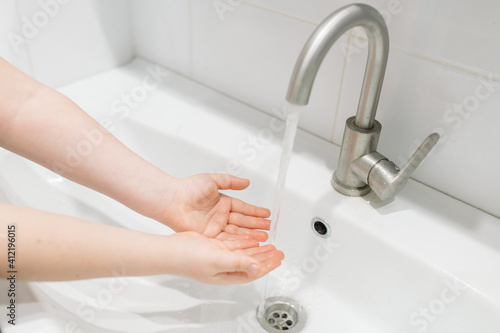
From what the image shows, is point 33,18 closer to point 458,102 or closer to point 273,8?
point 273,8

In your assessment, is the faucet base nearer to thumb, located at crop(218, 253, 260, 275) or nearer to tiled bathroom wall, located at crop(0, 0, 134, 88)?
thumb, located at crop(218, 253, 260, 275)

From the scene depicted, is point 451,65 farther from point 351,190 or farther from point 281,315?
point 281,315

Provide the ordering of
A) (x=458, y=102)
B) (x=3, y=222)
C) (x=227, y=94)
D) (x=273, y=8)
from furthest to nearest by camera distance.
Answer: (x=227, y=94), (x=273, y=8), (x=458, y=102), (x=3, y=222)

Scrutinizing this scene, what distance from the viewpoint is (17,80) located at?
0.58m

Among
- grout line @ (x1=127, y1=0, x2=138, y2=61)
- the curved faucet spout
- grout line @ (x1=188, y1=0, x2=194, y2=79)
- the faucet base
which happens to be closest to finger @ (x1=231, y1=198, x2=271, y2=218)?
the faucet base

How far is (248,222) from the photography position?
607mm

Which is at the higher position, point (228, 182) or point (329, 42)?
point (329, 42)

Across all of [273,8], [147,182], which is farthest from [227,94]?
[147,182]

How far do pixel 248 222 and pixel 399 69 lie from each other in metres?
0.26

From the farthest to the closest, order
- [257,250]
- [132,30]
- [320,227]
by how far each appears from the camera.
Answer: [132,30] < [320,227] < [257,250]

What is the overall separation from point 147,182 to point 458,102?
0.37 metres

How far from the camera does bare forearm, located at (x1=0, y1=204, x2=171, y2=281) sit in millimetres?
438

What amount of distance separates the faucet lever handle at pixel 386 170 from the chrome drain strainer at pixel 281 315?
186 mm

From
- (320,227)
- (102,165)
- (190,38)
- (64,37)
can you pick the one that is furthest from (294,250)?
(64,37)
